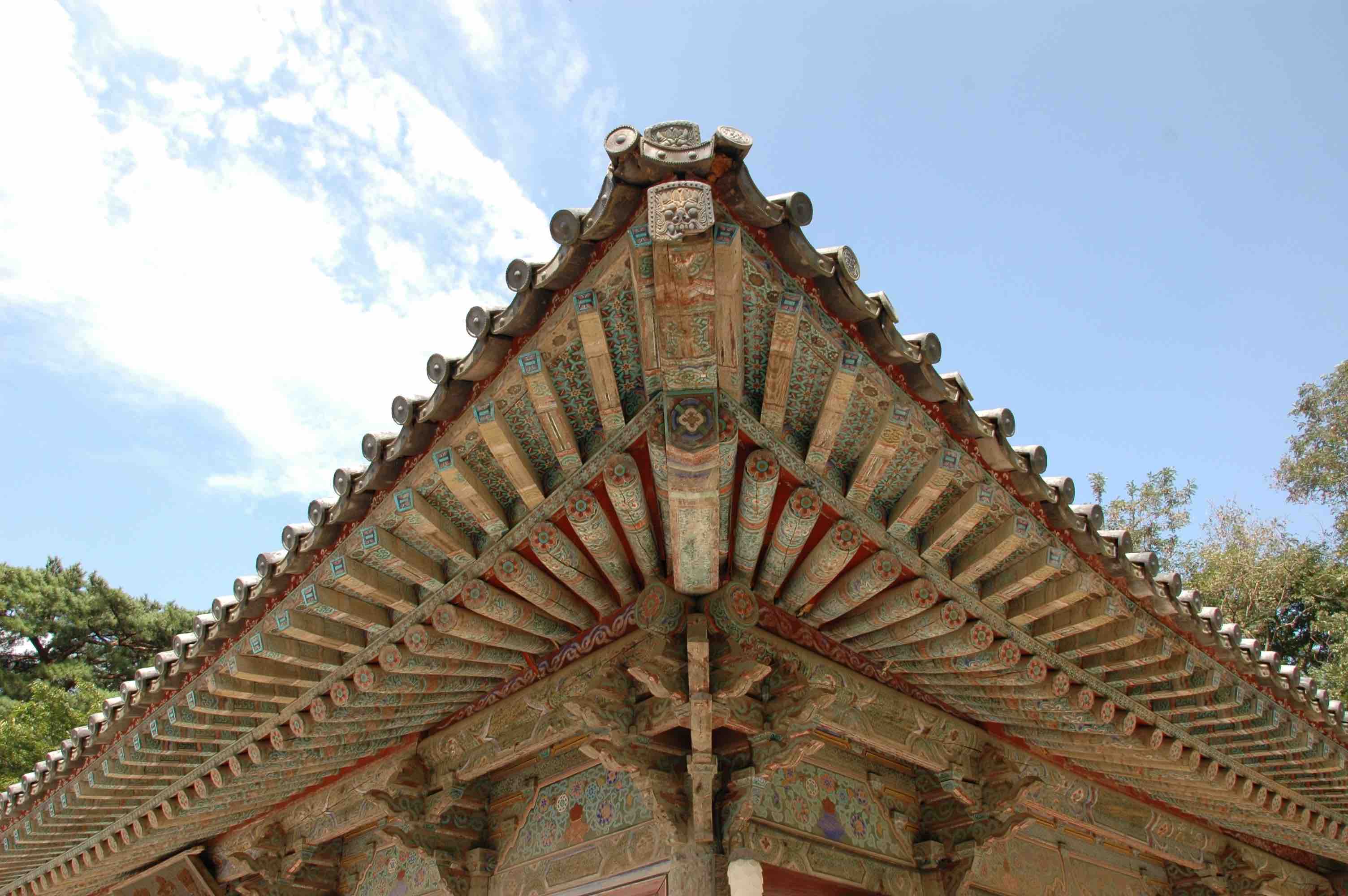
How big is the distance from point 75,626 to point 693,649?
28055 millimetres

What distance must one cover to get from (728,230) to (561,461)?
1.47 meters

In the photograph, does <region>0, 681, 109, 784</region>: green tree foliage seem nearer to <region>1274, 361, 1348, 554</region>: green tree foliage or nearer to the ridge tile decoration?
the ridge tile decoration

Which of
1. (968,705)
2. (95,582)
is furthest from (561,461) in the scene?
(95,582)

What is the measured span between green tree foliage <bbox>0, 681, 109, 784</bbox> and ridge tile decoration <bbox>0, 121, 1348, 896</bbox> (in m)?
13.8

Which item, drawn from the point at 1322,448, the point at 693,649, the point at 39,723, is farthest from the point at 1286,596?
the point at 39,723

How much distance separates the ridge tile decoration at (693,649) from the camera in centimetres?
380

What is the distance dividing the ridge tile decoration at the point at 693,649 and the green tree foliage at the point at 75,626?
21.0 m

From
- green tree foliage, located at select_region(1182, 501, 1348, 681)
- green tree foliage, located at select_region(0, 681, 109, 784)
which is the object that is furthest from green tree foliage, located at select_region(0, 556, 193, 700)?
green tree foliage, located at select_region(1182, 501, 1348, 681)

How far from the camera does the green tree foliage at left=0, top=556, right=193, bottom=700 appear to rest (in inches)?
1033

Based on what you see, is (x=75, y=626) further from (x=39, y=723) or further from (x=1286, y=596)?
(x=1286, y=596)

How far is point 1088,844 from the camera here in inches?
324

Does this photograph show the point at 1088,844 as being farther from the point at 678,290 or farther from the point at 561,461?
the point at 678,290

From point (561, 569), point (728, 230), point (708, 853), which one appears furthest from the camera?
point (708, 853)

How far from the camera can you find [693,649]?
16.3ft
